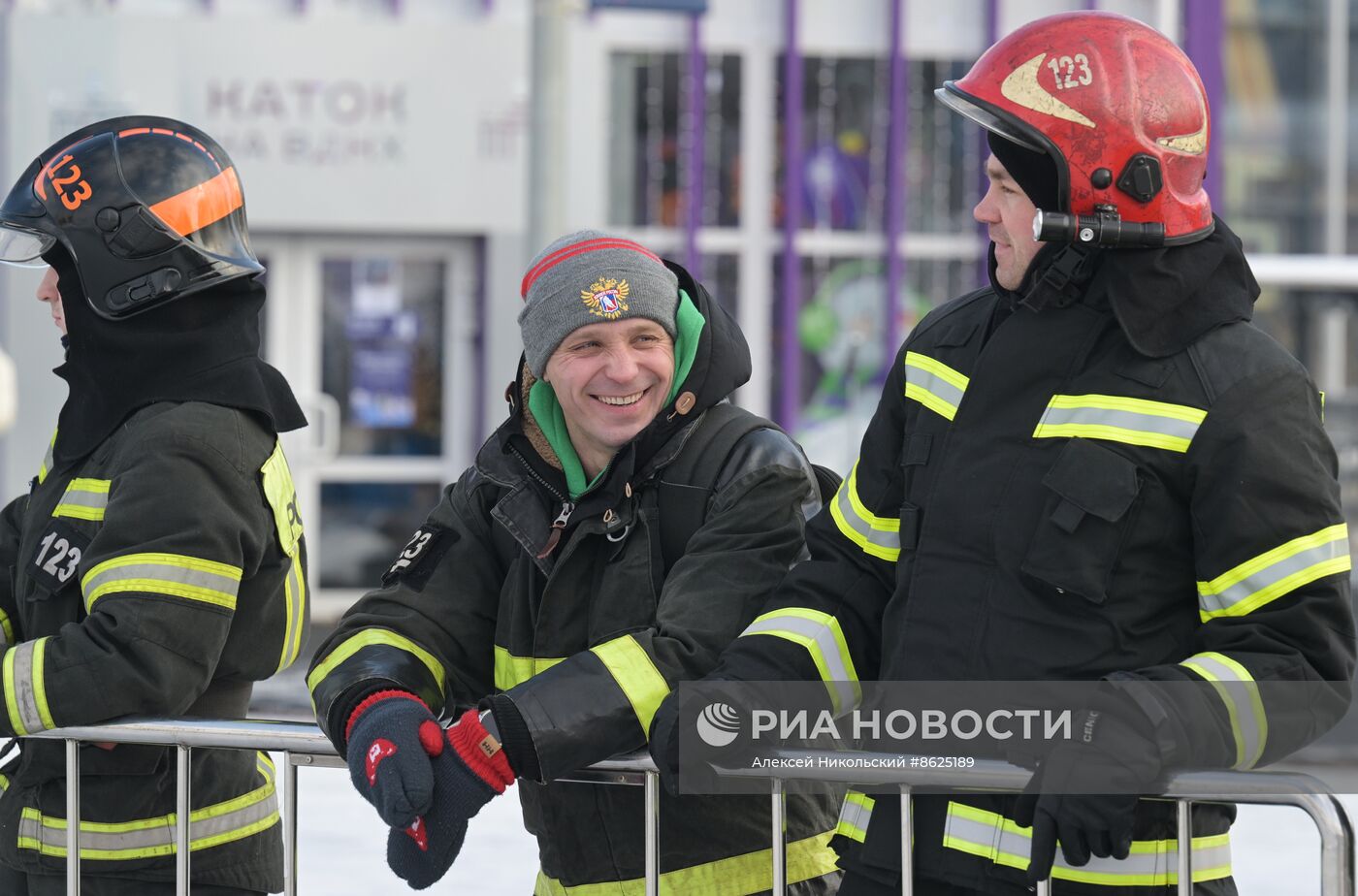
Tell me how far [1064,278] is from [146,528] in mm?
1359

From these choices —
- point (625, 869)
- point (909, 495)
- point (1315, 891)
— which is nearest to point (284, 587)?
point (625, 869)

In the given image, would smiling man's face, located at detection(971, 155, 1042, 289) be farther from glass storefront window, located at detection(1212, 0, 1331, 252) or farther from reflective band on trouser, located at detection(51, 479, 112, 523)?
glass storefront window, located at detection(1212, 0, 1331, 252)

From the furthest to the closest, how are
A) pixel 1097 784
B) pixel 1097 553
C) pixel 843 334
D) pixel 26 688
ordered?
pixel 843 334 < pixel 26 688 < pixel 1097 553 < pixel 1097 784

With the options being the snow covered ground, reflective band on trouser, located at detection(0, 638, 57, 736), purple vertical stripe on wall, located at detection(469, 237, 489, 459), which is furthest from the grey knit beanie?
purple vertical stripe on wall, located at detection(469, 237, 489, 459)

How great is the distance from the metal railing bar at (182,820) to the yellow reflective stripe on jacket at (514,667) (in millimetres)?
474

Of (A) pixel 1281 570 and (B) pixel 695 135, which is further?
(B) pixel 695 135

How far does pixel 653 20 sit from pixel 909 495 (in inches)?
340

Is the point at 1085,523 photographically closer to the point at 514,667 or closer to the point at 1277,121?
the point at 514,667

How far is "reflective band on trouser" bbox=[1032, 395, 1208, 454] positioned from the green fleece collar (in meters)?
0.60

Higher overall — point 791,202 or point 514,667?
point 791,202

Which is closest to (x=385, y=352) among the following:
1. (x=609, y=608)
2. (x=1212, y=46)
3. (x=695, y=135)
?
(x=695, y=135)

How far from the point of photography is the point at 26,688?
8.23 feet

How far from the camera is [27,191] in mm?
2760

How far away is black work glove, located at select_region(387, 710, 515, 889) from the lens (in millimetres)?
2260
